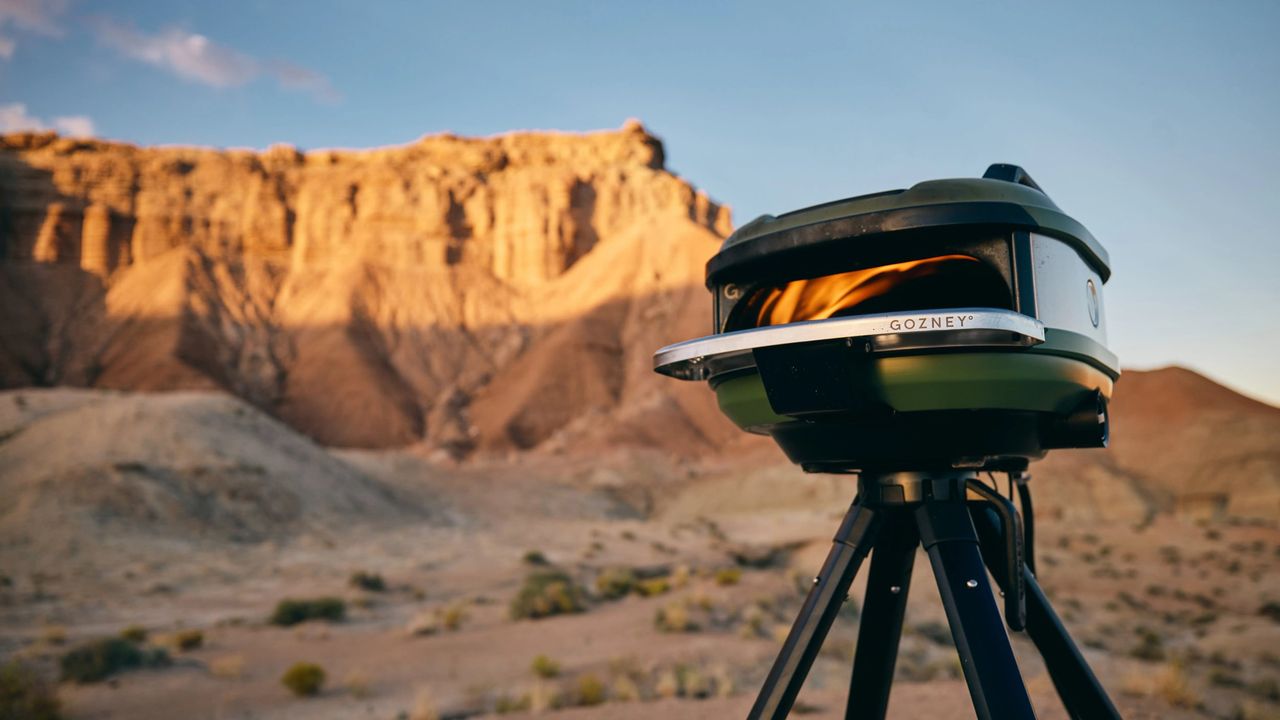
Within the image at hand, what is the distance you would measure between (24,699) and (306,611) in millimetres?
7408

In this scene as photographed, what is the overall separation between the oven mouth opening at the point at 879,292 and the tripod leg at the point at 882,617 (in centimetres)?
53

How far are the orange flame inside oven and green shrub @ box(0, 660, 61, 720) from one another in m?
Answer: 7.93

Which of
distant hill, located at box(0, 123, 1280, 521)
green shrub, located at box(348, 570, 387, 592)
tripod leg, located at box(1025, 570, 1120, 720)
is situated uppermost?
distant hill, located at box(0, 123, 1280, 521)

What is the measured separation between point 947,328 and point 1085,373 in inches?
17.4

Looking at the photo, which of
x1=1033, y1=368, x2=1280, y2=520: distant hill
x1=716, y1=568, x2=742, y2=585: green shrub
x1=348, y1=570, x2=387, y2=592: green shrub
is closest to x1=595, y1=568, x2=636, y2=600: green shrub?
x1=716, y1=568, x2=742, y2=585: green shrub

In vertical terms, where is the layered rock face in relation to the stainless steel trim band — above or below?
above

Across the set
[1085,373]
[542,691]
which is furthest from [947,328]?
[542,691]

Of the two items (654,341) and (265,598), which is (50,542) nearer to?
(265,598)

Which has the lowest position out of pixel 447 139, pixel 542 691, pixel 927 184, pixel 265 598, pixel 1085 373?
pixel 265 598

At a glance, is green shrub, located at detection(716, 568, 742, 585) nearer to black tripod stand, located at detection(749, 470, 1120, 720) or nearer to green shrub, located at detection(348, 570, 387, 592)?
green shrub, located at detection(348, 570, 387, 592)

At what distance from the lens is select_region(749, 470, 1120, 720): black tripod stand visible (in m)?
1.56

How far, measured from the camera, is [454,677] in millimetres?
9188

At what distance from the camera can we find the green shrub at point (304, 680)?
8.39 m

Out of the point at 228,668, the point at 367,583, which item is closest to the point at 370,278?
the point at 367,583
